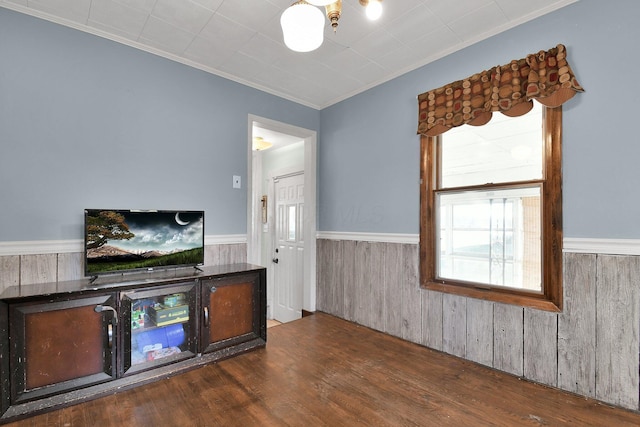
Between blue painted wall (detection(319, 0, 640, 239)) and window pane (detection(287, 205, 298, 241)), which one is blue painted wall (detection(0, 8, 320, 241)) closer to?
window pane (detection(287, 205, 298, 241))

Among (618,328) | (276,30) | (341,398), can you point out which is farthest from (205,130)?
(618,328)

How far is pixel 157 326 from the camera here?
235 cm

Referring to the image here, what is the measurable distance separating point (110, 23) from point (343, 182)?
2570mm

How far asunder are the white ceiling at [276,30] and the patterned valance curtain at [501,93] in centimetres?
35

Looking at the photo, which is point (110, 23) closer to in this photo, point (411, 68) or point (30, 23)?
point (30, 23)

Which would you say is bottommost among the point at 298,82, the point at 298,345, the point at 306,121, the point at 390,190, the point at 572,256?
the point at 298,345

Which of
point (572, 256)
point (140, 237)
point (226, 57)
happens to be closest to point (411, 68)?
point (226, 57)

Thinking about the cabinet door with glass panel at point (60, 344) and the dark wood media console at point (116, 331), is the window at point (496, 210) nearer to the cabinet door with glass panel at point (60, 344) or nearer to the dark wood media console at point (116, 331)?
the dark wood media console at point (116, 331)

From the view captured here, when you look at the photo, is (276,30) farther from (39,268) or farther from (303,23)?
(39,268)

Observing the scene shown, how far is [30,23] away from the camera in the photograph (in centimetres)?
225

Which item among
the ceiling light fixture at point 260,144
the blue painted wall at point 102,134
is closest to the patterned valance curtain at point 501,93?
the blue painted wall at point 102,134

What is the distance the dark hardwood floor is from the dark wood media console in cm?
11

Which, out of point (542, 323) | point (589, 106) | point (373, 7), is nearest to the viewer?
point (373, 7)

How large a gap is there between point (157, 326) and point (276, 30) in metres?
2.46
